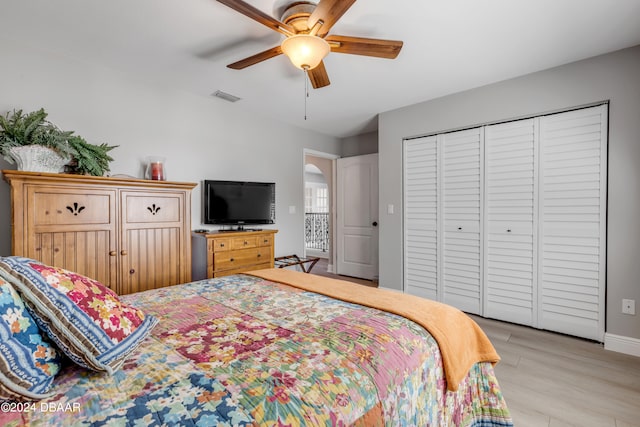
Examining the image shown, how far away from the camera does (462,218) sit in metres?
3.32

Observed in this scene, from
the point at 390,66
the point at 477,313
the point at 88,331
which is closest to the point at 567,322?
the point at 477,313

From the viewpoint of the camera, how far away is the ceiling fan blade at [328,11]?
58.4 inches

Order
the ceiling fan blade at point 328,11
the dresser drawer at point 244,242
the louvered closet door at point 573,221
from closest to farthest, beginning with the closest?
the ceiling fan blade at point 328,11
the louvered closet door at point 573,221
the dresser drawer at point 244,242

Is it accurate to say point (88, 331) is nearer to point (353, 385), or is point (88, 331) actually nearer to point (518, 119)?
point (353, 385)

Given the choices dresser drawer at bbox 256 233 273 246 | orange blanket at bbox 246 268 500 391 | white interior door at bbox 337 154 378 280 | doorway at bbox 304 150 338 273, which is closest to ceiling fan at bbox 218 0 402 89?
orange blanket at bbox 246 268 500 391

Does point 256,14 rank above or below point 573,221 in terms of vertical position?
above

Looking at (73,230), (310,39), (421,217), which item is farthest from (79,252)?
(421,217)

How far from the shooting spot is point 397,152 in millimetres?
3795

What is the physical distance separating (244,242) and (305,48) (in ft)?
7.03

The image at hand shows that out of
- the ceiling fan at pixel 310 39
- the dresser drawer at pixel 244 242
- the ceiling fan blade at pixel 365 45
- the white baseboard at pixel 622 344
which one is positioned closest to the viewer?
the ceiling fan at pixel 310 39

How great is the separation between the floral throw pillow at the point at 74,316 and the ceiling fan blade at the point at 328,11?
1595 millimetres

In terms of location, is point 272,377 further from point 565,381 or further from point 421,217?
point 421,217

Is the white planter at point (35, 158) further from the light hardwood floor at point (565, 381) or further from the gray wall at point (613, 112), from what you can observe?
the gray wall at point (613, 112)

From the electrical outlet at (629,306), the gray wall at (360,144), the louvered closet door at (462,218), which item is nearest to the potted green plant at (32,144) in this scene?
the louvered closet door at (462,218)
